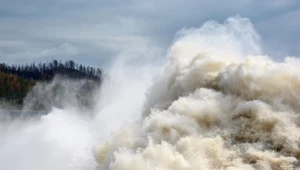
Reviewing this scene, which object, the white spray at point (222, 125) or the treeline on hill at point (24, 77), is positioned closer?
the white spray at point (222, 125)

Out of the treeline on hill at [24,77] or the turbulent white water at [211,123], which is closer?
the turbulent white water at [211,123]

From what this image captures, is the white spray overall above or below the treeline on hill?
below

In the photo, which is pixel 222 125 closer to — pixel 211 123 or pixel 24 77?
pixel 211 123

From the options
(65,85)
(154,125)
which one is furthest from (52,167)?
(65,85)

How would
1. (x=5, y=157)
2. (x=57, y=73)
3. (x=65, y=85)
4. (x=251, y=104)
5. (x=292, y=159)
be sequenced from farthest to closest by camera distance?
(x=57, y=73) → (x=65, y=85) → (x=5, y=157) → (x=251, y=104) → (x=292, y=159)

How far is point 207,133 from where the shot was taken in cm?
1684

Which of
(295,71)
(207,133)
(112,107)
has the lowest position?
(207,133)

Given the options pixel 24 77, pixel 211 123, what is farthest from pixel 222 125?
pixel 24 77

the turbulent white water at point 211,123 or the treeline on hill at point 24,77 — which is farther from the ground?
the treeline on hill at point 24,77

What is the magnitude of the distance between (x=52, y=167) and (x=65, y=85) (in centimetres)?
4607

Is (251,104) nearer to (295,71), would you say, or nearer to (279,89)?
(279,89)

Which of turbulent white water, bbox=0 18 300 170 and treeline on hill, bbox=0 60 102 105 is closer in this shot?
turbulent white water, bbox=0 18 300 170

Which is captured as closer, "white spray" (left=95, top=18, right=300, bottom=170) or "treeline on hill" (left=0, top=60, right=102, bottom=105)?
"white spray" (left=95, top=18, right=300, bottom=170)

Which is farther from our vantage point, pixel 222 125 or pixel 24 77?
pixel 24 77
